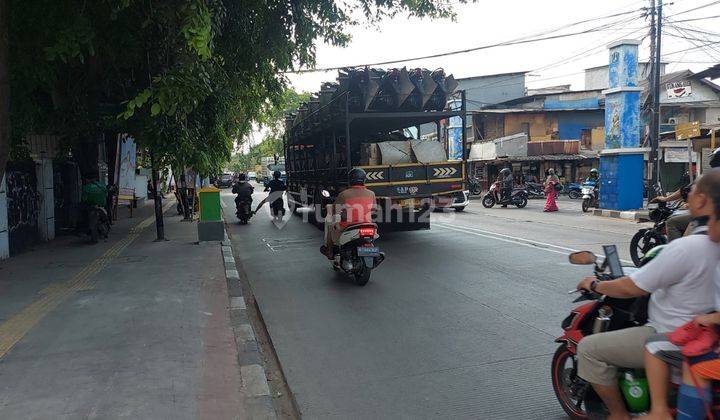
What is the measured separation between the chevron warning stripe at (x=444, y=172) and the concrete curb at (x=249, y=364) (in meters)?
5.37

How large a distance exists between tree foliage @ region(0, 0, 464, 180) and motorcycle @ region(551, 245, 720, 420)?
4.38 meters

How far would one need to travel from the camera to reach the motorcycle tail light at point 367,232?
7.45m

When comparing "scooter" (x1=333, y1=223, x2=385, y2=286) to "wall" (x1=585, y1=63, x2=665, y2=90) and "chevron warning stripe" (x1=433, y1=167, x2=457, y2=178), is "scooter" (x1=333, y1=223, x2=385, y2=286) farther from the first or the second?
"wall" (x1=585, y1=63, x2=665, y2=90)

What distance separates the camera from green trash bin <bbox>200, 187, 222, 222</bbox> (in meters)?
11.8

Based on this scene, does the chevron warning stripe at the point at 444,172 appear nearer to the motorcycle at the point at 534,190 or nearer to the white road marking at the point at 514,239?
the white road marking at the point at 514,239

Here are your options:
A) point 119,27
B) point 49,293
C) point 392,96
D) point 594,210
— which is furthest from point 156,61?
point 594,210

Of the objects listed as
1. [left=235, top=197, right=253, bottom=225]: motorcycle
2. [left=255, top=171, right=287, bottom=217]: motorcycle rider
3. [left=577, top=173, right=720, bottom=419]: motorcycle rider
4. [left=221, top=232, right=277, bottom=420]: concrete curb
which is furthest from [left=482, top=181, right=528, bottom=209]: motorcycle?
[left=577, top=173, right=720, bottom=419]: motorcycle rider

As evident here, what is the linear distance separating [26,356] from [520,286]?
557cm

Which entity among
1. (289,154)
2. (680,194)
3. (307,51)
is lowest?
(680,194)

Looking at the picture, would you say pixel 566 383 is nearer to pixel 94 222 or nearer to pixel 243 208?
pixel 94 222

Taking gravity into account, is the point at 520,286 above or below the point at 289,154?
below

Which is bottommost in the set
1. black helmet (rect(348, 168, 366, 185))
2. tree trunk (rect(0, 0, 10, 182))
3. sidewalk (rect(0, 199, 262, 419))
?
sidewalk (rect(0, 199, 262, 419))

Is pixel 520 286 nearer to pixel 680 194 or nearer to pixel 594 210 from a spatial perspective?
pixel 680 194

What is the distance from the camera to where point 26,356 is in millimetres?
4652
